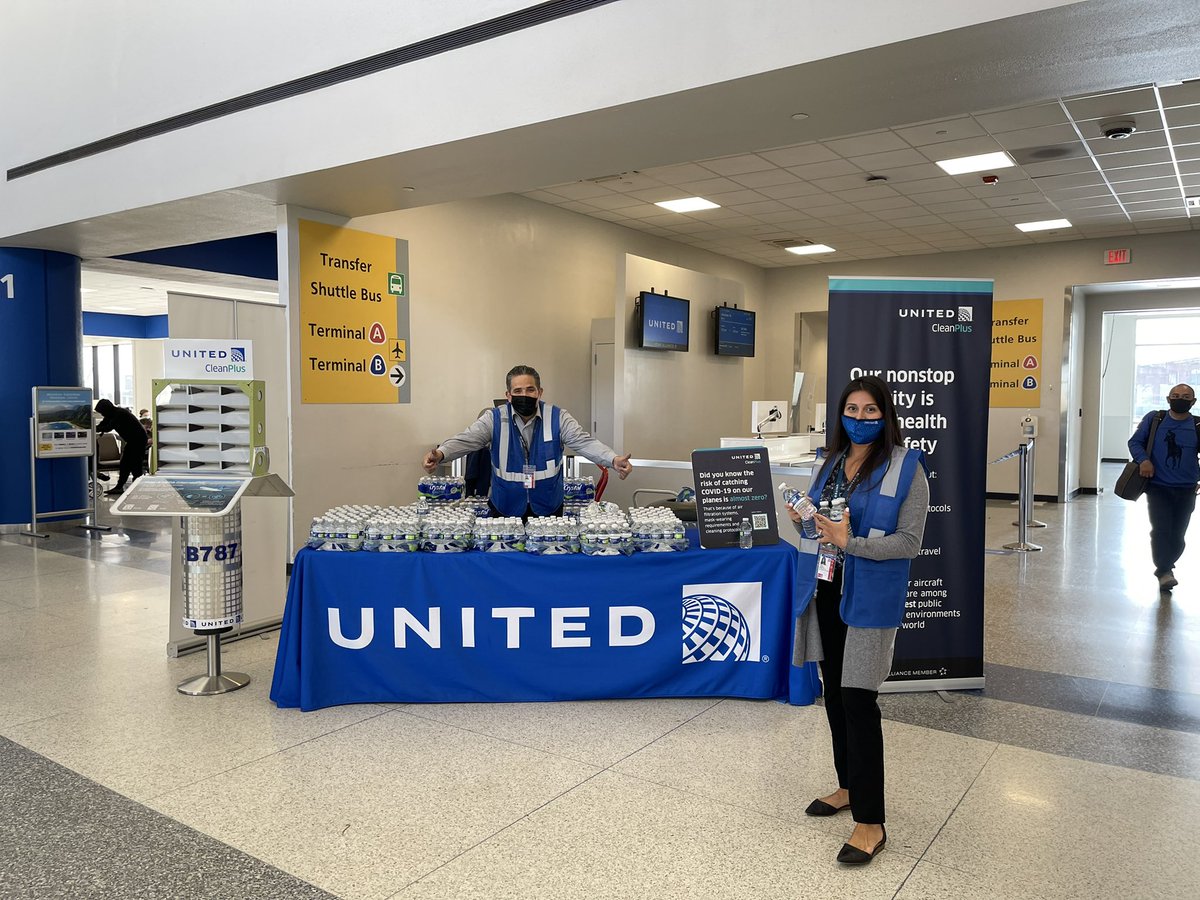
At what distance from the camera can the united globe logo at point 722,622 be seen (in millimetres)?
4125

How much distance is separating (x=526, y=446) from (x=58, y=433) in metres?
7.08

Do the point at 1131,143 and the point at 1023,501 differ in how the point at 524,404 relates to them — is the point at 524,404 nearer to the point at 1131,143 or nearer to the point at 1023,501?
the point at 1131,143

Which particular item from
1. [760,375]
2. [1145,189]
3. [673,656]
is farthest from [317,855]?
[760,375]

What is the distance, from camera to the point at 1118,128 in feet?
23.6

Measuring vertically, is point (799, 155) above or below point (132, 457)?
→ above

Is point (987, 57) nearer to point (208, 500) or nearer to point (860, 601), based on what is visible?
point (860, 601)

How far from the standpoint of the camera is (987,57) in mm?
3869

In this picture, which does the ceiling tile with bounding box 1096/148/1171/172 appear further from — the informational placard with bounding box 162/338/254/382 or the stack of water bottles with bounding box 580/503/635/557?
the informational placard with bounding box 162/338/254/382

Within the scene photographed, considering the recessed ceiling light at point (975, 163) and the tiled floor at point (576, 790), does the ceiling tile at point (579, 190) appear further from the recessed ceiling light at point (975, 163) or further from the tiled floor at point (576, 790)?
the tiled floor at point (576, 790)

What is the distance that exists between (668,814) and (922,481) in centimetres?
146

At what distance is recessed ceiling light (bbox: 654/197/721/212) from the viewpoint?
32.6 ft

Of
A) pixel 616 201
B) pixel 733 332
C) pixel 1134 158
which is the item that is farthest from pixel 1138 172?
pixel 616 201

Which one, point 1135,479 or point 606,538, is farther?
point 1135,479

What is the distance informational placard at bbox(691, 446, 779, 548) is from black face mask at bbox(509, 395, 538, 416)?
130 centimetres
